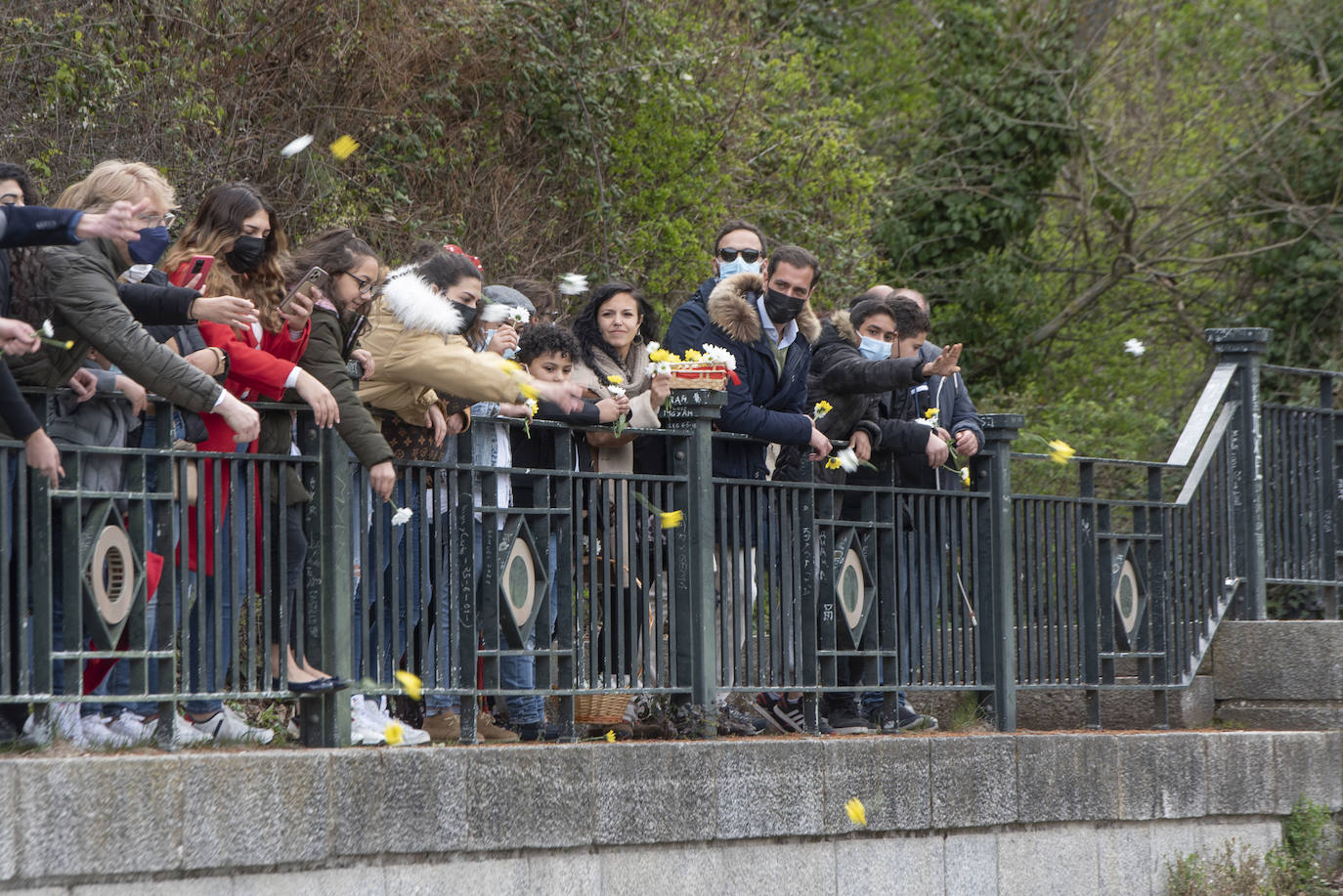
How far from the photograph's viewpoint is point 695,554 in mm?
6371

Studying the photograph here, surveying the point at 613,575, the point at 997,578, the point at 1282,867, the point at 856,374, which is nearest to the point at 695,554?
the point at 613,575

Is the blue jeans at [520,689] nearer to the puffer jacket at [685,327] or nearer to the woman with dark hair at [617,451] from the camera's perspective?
the woman with dark hair at [617,451]

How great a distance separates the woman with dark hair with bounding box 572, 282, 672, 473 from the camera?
23.0 ft

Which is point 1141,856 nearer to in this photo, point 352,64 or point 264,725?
point 264,725

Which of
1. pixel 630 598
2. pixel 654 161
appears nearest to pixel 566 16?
pixel 654 161

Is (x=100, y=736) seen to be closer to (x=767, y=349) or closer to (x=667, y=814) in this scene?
(x=667, y=814)

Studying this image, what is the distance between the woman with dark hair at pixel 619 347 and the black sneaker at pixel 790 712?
1360 mm

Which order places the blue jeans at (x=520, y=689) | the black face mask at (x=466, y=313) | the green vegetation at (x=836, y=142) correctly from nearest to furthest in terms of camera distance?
the blue jeans at (x=520, y=689) < the black face mask at (x=466, y=313) < the green vegetation at (x=836, y=142)

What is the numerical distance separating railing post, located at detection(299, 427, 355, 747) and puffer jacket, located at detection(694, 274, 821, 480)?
6.53 ft

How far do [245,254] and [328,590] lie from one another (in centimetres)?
124

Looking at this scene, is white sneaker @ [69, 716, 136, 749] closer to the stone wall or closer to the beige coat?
the stone wall

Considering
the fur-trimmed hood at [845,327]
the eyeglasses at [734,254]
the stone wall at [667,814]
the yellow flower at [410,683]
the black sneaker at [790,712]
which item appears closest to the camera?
the stone wall at [667,814]

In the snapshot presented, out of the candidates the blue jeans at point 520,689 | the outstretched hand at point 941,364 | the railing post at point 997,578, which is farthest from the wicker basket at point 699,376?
the railing post at point 997,578

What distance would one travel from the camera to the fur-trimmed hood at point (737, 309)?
7027 millimetres
